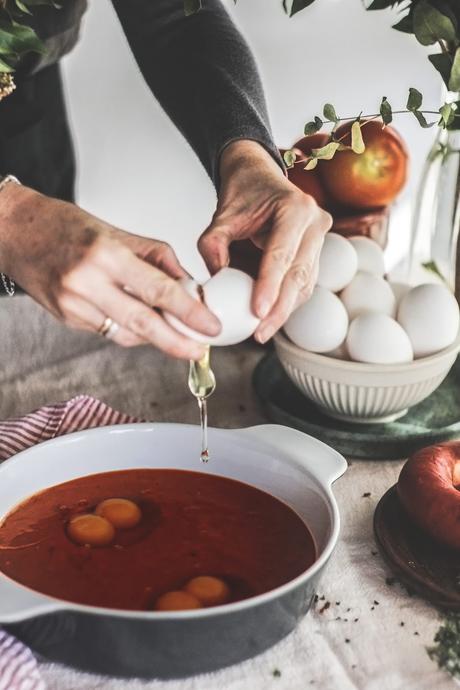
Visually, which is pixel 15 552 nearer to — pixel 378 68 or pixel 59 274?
pixel 59 274

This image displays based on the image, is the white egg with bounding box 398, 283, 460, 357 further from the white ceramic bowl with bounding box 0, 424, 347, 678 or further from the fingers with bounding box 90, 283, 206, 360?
the fingers with bounding box 90, 283, 206, 360

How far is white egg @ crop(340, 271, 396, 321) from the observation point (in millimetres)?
1245

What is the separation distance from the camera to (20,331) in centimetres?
151

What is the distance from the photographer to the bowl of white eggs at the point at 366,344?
1.17 meters

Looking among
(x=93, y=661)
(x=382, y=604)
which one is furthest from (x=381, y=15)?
(x=93, y=661)

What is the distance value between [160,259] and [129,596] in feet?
1.12

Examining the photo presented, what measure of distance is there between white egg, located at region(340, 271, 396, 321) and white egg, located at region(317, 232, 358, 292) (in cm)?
2

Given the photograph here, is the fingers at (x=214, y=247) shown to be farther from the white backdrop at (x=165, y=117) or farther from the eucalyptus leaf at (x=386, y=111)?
the white backdrop at (x=165, y=117)

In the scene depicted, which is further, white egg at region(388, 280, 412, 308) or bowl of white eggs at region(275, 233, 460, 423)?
white egg at region(388, 280, 412, 308)

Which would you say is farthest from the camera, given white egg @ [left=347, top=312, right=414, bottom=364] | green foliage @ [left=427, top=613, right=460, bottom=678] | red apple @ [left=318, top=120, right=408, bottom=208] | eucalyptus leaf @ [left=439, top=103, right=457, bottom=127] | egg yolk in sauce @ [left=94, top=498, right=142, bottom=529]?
red apple @ [left=318, top=120, right=408, bottom=208]

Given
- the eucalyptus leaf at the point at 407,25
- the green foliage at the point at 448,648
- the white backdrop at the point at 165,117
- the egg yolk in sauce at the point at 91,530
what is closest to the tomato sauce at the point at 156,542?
the egg yolk in sauce at the point at 91,530

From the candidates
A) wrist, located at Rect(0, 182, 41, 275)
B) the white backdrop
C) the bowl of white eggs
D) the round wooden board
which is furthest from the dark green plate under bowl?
the white backdrop

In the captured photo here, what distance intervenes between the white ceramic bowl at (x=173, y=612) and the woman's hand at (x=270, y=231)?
15 centimetres

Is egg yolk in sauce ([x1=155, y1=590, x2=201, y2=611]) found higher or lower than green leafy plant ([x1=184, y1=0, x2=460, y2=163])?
lower
